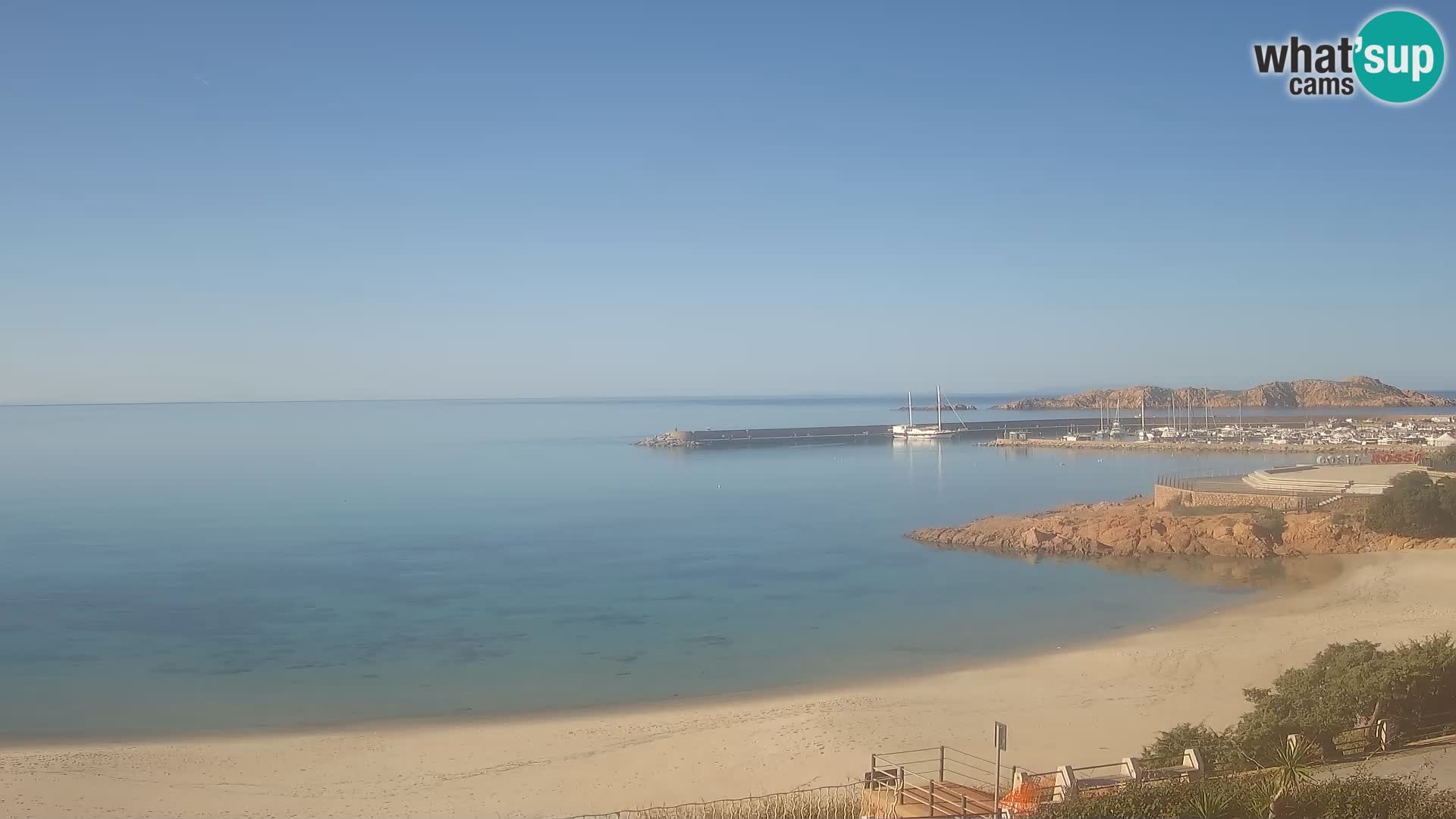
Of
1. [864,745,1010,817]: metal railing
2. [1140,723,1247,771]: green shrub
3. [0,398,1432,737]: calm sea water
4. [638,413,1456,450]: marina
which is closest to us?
[864,745,1010,817]: metal railing

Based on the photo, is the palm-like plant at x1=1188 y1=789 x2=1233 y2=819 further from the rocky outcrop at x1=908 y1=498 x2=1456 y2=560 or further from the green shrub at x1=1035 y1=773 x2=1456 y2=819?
the rocky outcrop at x1=908 y1=498 x2=1456 y2=560

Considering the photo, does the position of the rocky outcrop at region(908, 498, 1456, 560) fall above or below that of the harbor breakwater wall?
below

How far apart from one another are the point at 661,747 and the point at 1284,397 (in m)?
174

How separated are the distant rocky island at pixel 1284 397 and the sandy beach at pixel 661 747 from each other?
14717 centimetres

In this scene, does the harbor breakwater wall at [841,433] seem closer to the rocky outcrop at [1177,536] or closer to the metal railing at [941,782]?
the rocky outcrop at [1177,536]

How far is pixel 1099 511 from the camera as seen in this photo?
36.0 metres

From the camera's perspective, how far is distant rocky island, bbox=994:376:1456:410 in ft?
518

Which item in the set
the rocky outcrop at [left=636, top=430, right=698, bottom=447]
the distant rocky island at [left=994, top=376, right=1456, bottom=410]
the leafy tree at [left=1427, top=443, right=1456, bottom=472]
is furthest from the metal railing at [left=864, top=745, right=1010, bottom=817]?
the distant rocky island at [left=994, top=376, right=1456, bottom=410]

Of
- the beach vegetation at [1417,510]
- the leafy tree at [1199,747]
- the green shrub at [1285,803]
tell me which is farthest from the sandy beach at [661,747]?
the beach vegetation at [1417,510]

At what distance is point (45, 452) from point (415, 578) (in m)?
75.2

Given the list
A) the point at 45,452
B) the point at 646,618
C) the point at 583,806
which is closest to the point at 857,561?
the point at 646,618

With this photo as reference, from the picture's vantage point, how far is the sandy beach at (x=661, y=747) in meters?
12.8

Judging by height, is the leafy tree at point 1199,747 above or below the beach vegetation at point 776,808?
above

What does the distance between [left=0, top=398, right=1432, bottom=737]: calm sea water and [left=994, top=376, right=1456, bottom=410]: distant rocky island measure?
109 m
